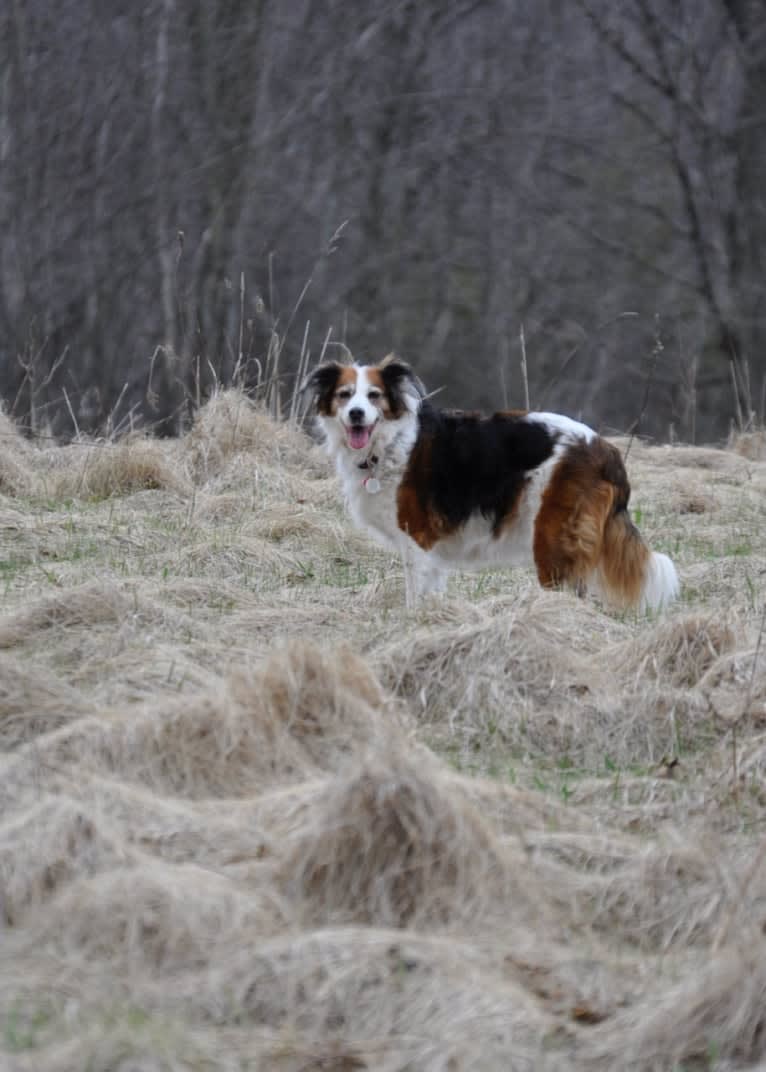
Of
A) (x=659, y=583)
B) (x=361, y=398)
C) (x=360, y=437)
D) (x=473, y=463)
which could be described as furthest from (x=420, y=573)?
(x=659, y=583)

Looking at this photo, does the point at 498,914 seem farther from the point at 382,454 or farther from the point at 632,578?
the point at 382,454

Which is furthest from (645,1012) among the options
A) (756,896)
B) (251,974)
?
(251,974)

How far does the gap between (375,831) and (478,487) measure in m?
3.58

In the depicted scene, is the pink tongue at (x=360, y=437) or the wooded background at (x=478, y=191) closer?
the pink tongue at (x=360, y=437)

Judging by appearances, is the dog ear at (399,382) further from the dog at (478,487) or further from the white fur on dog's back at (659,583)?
the white fur on dog's back at (659,583)

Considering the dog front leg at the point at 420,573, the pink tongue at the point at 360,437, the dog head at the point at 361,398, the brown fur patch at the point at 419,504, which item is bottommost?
the dog front leg at the point at 420,573

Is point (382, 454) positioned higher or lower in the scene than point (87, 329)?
higher

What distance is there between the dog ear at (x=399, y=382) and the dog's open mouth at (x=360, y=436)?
176 mm

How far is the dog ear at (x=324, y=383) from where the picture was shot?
264 inches

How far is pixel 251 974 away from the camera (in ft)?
8.63

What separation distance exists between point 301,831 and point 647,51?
11.3 metres

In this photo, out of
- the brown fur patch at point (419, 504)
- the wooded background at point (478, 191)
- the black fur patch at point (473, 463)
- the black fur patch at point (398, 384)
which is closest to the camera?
the black fur patch at point (473, 463)

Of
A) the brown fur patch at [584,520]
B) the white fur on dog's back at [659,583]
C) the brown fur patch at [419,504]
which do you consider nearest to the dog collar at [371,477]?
the brown fur patch at [419,504]

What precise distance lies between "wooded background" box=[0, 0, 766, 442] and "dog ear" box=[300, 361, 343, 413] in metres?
6.19
